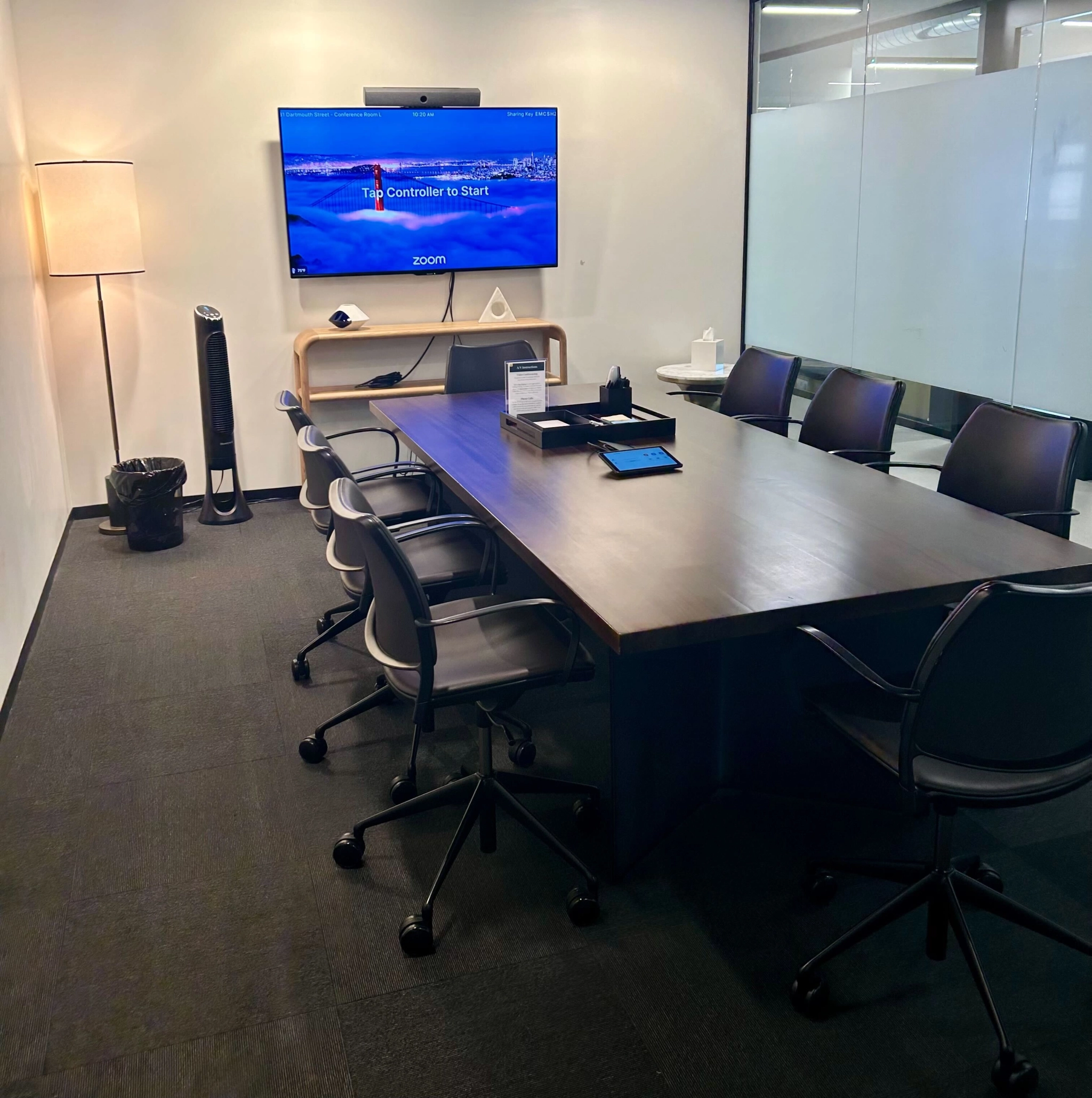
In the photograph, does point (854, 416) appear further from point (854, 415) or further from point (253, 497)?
point (253, 497)

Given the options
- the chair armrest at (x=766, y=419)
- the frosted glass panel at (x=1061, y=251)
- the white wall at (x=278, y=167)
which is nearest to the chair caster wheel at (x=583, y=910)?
the chair armrest at (x=766, y=419)

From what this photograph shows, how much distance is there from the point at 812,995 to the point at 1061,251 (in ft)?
10.5

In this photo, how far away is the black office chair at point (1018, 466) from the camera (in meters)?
2.96

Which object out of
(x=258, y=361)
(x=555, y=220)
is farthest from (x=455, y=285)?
(x=258, y=361)

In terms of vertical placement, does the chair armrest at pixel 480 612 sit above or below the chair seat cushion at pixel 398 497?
above

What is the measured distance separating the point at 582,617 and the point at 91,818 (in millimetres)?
1529

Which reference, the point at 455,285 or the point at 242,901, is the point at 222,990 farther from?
the point at 455,285

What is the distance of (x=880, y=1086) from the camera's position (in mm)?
1919

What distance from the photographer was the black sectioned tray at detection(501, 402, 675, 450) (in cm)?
363

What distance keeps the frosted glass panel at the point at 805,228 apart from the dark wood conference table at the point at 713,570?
2576 mm

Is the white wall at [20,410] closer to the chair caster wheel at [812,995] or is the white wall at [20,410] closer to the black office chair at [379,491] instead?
the black office chair at [379,491]

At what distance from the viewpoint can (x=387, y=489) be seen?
4199mm

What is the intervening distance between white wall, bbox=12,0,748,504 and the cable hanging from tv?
0.17ft

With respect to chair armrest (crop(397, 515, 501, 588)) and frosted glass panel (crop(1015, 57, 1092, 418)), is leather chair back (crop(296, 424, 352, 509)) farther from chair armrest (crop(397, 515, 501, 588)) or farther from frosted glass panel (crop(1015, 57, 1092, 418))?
frosted glass panel (crop(1015, 57, 1092, 418))
